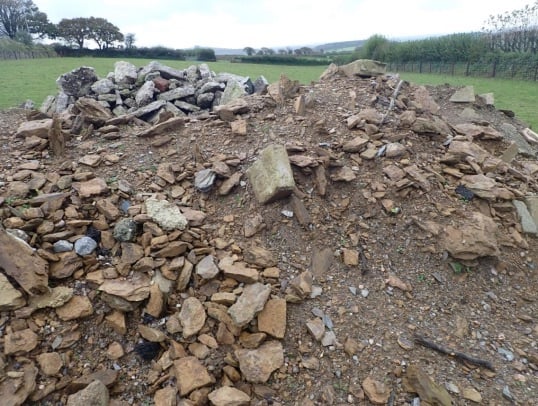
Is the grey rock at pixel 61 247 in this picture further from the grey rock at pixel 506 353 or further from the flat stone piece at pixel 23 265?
the grey rock at pixel 506 353

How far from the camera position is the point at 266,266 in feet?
10.0

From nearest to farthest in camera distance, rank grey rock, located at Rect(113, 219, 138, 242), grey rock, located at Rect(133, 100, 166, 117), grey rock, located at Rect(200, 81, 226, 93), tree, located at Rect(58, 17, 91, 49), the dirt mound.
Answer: the dirt mound < grey rock, located at Rect(113, 219, 138, 242) < grey rock, located at Rect(133, 100, 166, 117) < grey rock, located at Rect(200, 81, 226, 93) < tree, located at Rect(58, 17, 91, 49)

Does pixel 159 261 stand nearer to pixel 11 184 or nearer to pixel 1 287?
pixel 1 287

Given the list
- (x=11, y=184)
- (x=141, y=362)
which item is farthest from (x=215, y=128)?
(x=141, y=362)

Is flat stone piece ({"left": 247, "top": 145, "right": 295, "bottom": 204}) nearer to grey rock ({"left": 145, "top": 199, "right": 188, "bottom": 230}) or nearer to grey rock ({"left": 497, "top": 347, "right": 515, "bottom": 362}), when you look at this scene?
grey rock ({"left": 145, "top": 199, "right": 188, "bottom": 230})

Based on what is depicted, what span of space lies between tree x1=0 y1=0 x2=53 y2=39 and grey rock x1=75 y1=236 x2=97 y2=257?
58.2m

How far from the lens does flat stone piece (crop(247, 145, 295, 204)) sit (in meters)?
3.43

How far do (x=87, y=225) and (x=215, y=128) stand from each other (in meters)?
2.09

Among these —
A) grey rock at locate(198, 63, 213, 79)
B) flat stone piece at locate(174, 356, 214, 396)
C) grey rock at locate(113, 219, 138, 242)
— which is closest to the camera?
flat stone piece at locate(174, 356, 214, 396)

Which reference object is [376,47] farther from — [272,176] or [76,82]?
[272,176]

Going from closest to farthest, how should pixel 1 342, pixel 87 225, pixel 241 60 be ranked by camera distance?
1. pixel 1 342
2. pixel 87 225
3. pixel 241 60

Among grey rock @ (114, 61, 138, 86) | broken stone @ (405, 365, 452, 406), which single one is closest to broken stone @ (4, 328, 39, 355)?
broken stone @ (405, 365, 452, 406)

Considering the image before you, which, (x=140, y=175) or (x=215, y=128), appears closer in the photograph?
(x=140, y=175)

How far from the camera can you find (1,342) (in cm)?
240
